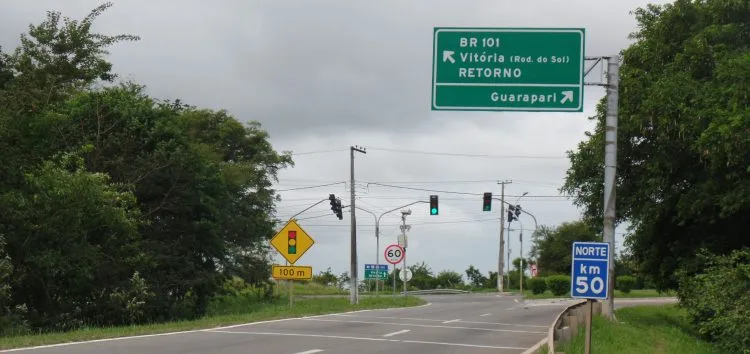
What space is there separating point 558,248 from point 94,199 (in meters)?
74.3

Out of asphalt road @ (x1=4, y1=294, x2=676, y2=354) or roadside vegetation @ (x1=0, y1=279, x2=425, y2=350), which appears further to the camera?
roadside vegetation @ (x1=0, y1=279, x2=425, y2=350)

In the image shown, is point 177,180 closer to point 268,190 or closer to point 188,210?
point 188,210

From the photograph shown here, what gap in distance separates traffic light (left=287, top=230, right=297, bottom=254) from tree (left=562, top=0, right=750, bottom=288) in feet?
31.8

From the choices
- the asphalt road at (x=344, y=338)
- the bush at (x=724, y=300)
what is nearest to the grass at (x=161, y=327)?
the asphalt road at (x=344, y=338)

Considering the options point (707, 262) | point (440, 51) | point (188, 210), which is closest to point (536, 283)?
point (188, 210)

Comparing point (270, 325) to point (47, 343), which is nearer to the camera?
point (47, 343)

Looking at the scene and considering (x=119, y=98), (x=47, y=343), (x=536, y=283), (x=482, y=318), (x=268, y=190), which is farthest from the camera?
(x=536, y=283)

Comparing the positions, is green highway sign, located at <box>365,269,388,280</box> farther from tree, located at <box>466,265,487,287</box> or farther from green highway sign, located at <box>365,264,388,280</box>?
tree, located at <box>466,265,487,287</box>

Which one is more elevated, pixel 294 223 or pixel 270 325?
pixel 294 223

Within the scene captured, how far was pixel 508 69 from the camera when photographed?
1712 cm

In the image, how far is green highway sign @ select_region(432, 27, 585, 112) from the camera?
1706cm

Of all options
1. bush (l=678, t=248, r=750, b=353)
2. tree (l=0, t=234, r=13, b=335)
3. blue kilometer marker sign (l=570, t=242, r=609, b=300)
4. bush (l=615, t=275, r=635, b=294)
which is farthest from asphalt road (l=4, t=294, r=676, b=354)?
bush (l=615, t=275, r=635, b=294)

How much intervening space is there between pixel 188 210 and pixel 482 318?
12.9 m

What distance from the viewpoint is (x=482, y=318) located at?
100 feet
